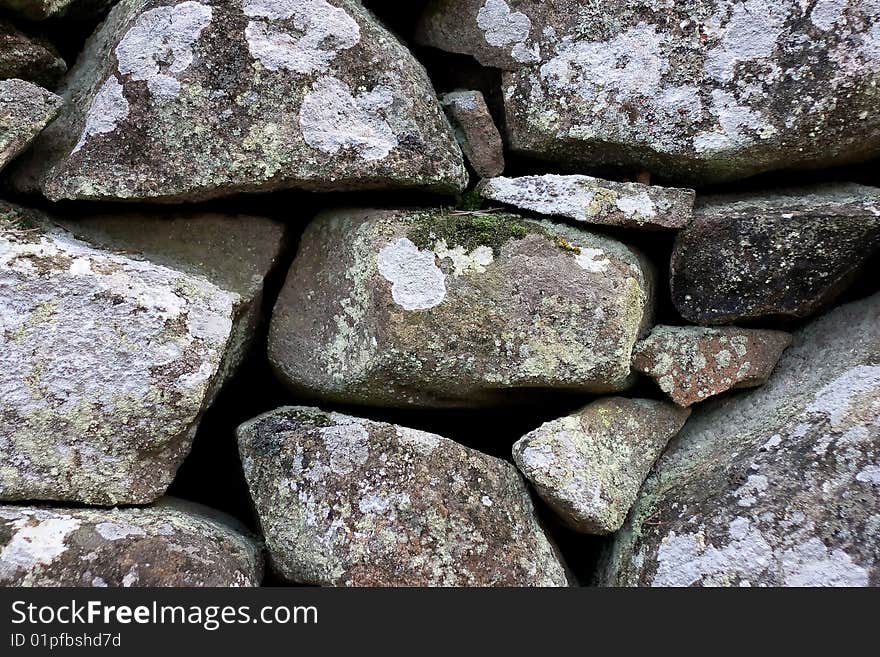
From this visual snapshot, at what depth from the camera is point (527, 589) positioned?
5.56 ft

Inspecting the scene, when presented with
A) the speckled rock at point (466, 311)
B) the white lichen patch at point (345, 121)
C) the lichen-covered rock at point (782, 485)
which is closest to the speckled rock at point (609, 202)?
the speckled rock at point (466, 311)

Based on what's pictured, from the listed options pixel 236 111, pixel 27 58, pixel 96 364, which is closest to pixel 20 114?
pixel 27 58

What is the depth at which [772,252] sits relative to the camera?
1.89 meters

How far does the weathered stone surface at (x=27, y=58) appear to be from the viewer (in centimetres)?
183

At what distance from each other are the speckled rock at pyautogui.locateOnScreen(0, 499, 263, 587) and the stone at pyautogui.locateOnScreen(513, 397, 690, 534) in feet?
2.42

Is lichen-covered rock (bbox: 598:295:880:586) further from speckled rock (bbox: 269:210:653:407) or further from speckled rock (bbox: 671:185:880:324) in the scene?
speckled rock (bbox: 269:210:653:407)

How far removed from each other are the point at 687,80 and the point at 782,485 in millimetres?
1023

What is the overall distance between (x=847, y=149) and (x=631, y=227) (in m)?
0.57

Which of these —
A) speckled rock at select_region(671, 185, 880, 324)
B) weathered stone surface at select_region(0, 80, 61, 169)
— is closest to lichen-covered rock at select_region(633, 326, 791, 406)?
speckled rock at select_region(671, 185, 880, 324)

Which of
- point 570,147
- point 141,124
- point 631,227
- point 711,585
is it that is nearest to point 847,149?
point 631,227

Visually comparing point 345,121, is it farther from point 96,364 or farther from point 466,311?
point 96,364

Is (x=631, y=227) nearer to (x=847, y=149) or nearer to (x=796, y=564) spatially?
(x=847, y=149)

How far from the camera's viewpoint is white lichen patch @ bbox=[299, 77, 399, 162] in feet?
6.03

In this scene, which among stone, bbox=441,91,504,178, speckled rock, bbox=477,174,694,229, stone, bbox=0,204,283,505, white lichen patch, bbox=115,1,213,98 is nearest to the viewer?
stone, bbox=0,204,283,505
